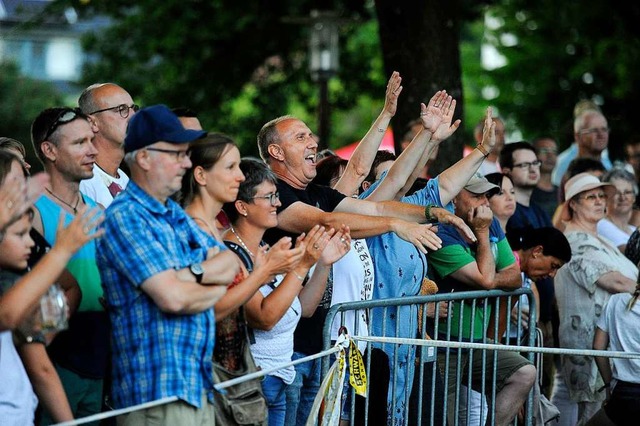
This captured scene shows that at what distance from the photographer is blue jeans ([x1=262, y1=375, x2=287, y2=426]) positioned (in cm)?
607

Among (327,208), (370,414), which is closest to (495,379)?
(370,414)

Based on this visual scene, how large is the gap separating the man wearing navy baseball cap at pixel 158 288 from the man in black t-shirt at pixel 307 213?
1.50 meters

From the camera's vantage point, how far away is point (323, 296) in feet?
22.3

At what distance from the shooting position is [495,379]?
735 cm

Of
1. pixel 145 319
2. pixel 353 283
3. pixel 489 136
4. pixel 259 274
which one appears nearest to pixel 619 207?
pixel 489 136

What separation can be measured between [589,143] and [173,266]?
788 cm

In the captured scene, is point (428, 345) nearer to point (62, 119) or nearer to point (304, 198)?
point (304, 198)

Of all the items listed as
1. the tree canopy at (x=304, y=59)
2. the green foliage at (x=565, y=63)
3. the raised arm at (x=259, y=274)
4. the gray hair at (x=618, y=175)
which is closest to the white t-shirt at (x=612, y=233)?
the gray hair at (x=618, y=175)

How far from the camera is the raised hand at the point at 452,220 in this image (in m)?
6.46

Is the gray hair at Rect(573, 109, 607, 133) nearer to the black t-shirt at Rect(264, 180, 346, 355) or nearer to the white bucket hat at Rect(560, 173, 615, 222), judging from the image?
the white bucket hat at Rect(560, 173, 615, 222)

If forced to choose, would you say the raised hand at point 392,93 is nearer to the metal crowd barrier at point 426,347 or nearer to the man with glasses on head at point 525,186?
the metal crowd barrier at point 426,347

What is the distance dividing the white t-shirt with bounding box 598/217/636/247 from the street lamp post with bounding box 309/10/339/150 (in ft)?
17.5

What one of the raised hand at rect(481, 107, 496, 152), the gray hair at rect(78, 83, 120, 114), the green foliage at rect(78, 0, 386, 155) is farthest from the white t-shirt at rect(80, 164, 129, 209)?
the green foliage at rect(78, 0, 386, 155)

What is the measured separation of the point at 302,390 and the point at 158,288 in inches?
87.6
